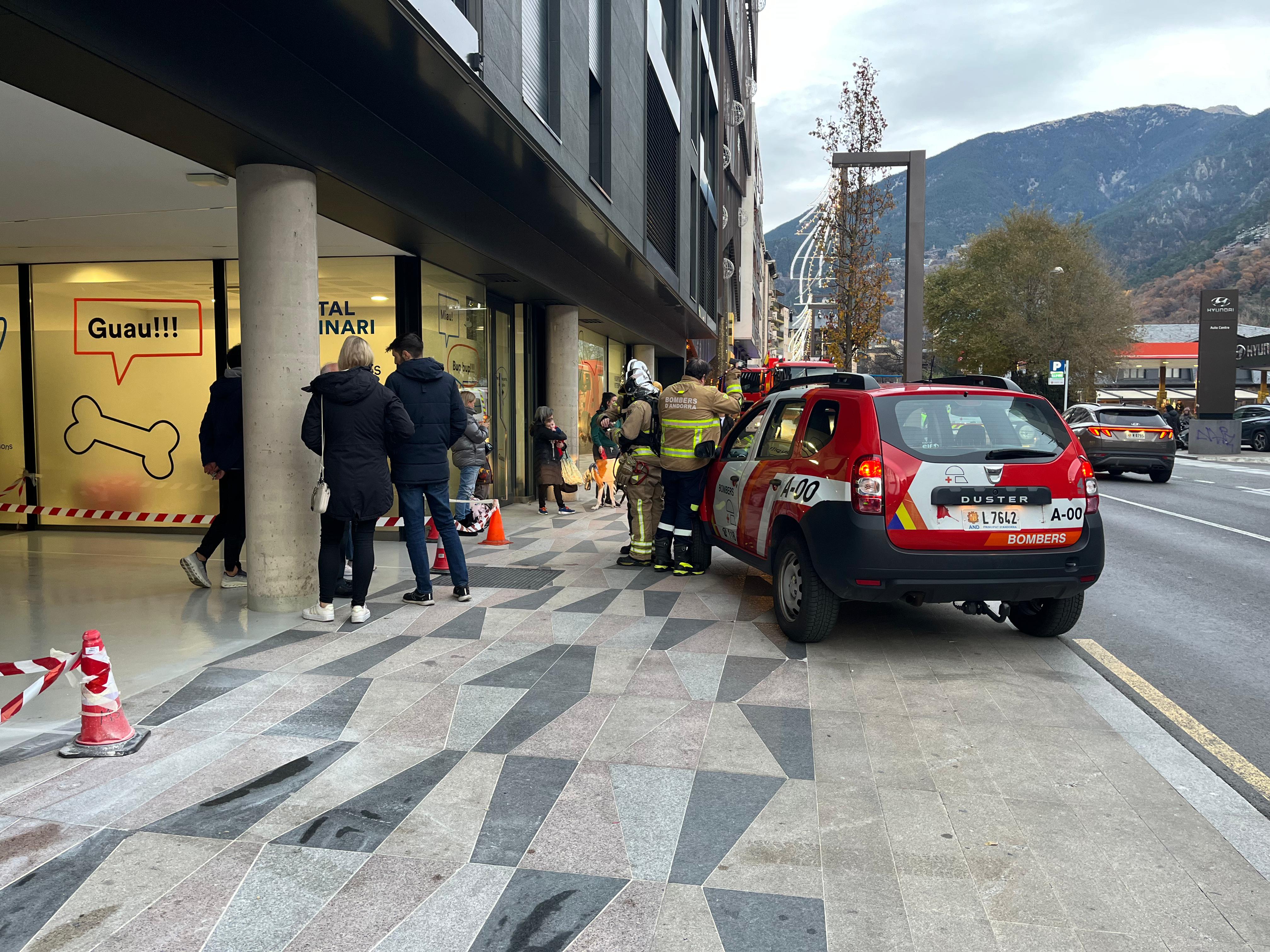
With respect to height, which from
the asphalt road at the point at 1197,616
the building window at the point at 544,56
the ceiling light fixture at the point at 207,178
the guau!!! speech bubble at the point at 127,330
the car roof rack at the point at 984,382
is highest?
the building window at the point at 544,56

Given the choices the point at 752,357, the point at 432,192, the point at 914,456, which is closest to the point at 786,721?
the point at 914,456

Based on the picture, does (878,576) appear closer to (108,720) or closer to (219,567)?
(108,720)

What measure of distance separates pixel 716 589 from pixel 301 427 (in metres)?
3.61

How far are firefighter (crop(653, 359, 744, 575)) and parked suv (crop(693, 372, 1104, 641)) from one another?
82.9 inches

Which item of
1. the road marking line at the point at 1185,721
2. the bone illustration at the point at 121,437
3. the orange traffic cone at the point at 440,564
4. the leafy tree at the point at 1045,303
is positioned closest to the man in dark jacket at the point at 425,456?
the orange traffic cone at the point at 440,564

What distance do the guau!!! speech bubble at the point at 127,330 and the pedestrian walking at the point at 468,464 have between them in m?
3.30

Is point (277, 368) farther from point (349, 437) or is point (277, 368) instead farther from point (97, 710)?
point (97, 710)

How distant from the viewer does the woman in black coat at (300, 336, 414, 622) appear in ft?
21.3

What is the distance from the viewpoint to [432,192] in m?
9.12

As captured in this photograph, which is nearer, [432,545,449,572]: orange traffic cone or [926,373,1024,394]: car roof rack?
Answer: [926,373,1024,394]: car roof rack

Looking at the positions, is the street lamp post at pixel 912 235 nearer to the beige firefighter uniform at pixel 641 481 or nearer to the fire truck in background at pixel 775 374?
the beige firefighter uniform at pixel 641 481

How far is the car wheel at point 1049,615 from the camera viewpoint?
623 cm

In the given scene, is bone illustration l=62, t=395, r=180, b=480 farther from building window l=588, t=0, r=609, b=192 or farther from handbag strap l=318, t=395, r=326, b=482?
building window l=588, t=0, r=609, b=192

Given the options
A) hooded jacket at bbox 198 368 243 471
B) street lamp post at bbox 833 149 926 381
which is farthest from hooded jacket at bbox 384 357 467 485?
street lamp post at bbox 833 149 926 381
